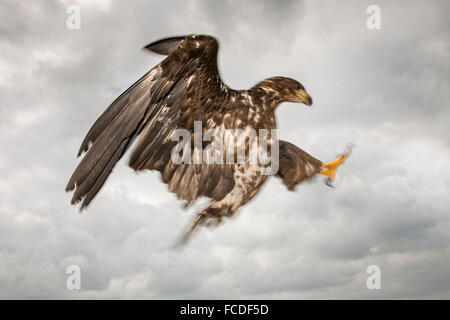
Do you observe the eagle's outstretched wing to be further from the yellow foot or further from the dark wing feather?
the yellow foot

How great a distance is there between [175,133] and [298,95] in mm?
2067

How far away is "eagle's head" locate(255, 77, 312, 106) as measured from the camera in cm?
610

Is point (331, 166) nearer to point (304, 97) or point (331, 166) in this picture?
point (331, 166)

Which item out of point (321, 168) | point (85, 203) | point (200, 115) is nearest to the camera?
point (85, 203)

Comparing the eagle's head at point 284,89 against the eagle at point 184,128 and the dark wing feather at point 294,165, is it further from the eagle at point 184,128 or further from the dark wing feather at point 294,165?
the dark wing feather at point 294,165

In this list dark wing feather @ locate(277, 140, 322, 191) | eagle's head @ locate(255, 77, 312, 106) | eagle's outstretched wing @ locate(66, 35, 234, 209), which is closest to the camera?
eagle's outstretched wing @ locate(66, 35, 234, 209)

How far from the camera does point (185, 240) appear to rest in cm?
575

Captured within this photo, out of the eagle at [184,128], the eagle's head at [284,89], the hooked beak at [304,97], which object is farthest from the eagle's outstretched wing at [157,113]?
the hooked beak at [304,97]

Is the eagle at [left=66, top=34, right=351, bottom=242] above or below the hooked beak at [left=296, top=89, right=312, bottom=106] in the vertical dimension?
below

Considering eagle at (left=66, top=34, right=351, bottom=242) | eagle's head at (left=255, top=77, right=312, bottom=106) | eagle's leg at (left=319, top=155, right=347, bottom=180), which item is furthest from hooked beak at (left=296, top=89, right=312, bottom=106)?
eagle's leg at (left=319, top=155, right=347, bottom=180)

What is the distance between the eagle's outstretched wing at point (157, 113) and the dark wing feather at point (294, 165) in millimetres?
881

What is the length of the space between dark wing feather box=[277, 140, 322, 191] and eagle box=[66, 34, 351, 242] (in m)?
0.02

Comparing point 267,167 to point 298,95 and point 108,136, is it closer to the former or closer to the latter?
point 298,95

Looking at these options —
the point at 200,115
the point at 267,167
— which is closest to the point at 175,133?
the point at 200,115
